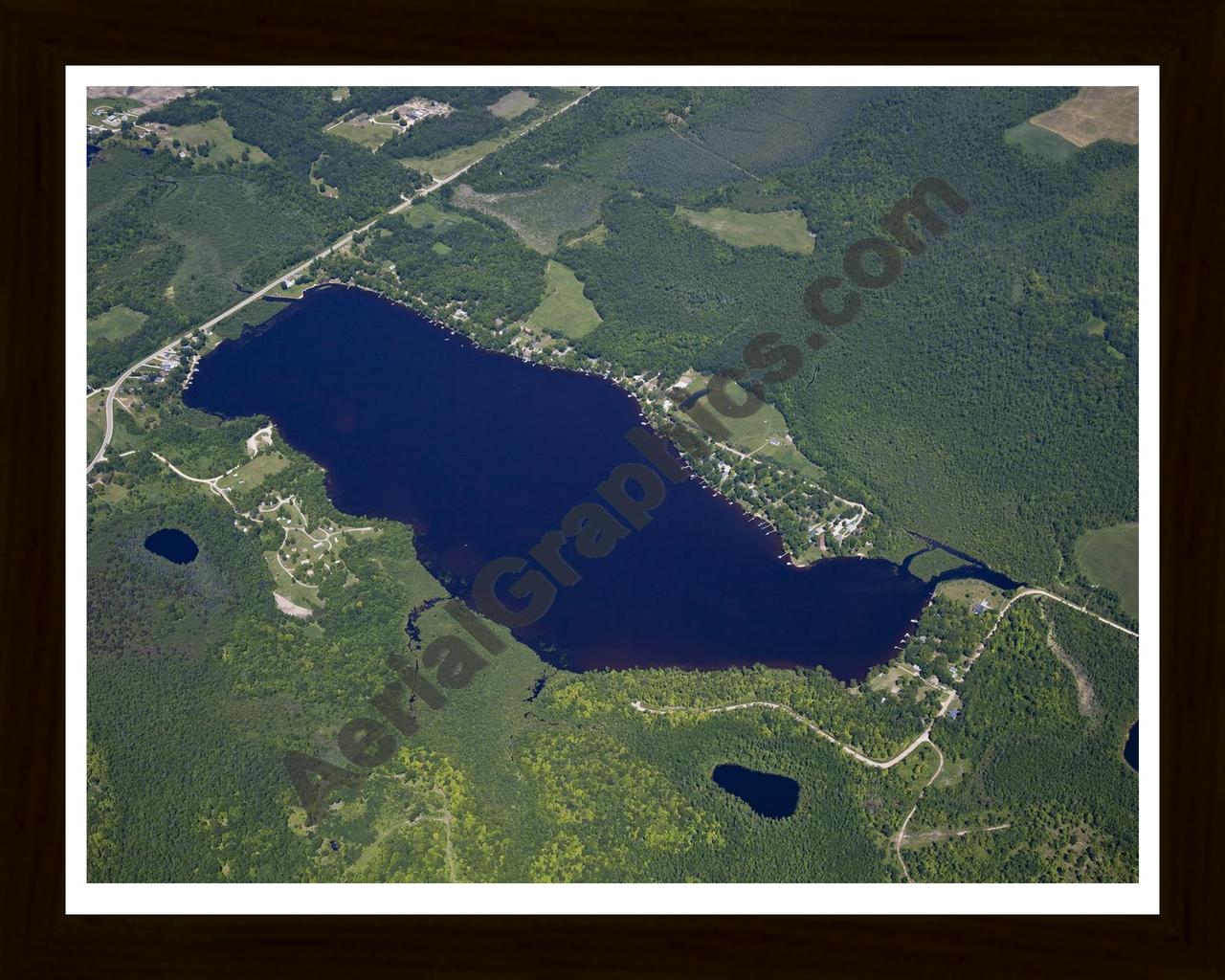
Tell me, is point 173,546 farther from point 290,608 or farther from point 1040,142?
point 1040,142

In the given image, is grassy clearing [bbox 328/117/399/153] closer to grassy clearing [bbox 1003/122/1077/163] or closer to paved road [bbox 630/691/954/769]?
grassy clearing [bbox 1003/122/1077/163]

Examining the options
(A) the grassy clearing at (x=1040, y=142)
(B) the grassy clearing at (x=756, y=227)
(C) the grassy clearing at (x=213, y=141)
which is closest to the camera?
(A) the grassy clearing at (x=1040, y=142)

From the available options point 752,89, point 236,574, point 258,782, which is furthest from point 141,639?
point 752,89

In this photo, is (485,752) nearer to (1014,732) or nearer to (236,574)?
(236,574)

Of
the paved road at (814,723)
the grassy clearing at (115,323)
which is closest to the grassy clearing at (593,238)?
the grassy clearing at (115,323)

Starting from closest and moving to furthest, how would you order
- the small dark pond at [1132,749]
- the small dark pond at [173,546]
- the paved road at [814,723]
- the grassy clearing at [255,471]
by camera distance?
the small dark pond at [1132,749], the paved road at [814,723], the small dark pond at [173,546], the grassy clearing at [255,471]

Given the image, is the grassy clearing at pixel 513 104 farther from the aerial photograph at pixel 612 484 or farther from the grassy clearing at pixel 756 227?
the grassy clearing at pixel 756 227

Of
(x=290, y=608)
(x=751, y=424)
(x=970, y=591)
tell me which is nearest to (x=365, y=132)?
(x=751, y=424)

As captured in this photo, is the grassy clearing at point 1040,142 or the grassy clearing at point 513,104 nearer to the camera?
the grassy clearing at point 1040,142
